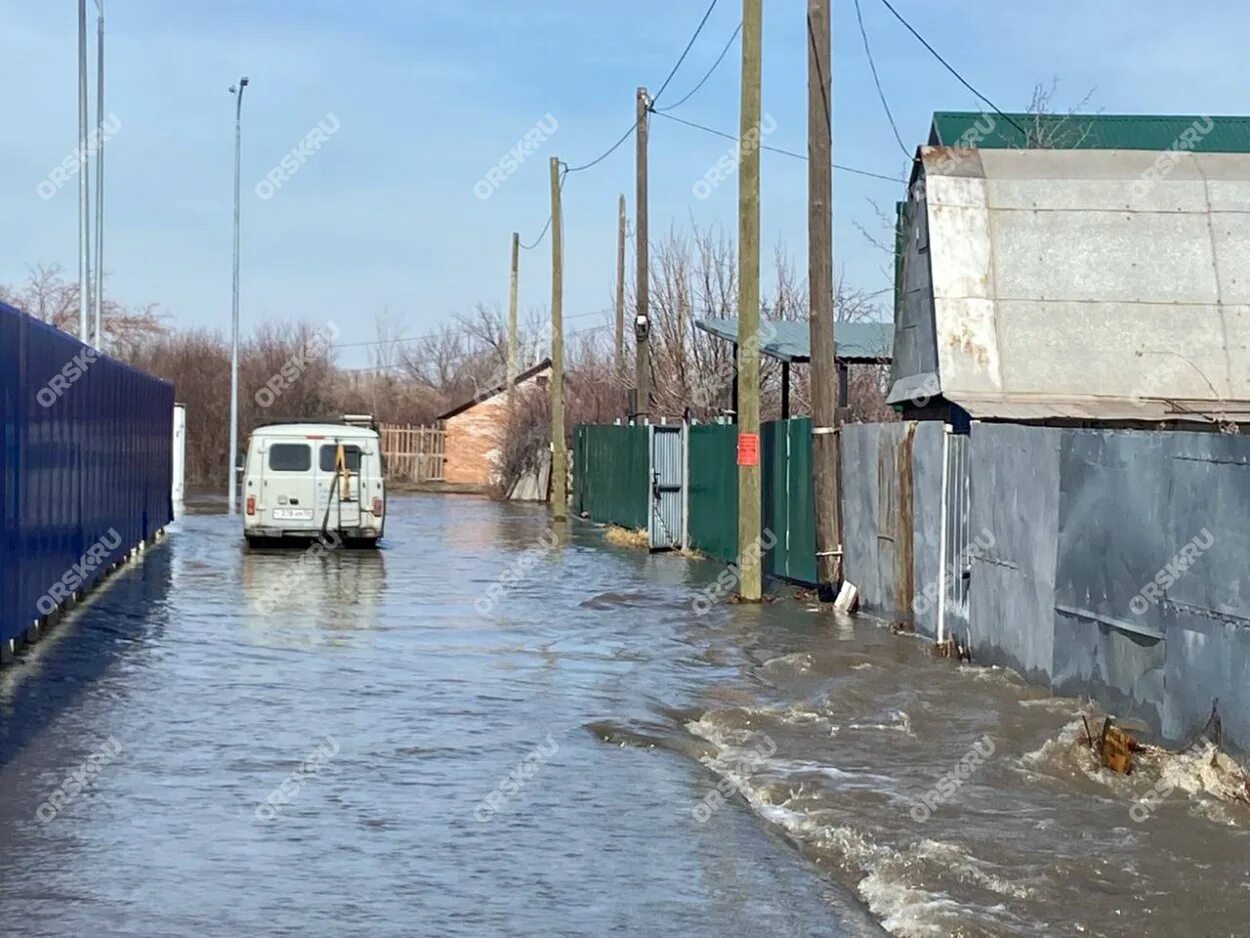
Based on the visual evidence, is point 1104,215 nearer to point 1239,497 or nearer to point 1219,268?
point 1219,268

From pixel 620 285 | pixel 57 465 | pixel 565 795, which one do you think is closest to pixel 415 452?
pixel 620 285

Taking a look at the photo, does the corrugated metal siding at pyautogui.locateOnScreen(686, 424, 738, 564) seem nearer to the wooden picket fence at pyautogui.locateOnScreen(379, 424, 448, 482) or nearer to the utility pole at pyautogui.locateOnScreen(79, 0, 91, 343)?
the utility pole at pyautogui.locateOnScreen(79, 0, 91, 343)

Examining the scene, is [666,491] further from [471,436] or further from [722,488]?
[471,436]

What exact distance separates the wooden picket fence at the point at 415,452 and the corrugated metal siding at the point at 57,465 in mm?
41419

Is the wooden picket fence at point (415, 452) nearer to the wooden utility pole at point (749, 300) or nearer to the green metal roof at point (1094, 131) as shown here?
the green metal roof at point (1094, 131)

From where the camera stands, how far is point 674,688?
44.0ft

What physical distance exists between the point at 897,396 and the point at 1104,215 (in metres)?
3.16

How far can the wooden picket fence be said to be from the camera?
66688mm

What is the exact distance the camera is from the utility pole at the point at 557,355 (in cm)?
4047

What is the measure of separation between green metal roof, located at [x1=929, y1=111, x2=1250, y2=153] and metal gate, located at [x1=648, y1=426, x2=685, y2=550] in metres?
6.47

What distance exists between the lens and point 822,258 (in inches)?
758

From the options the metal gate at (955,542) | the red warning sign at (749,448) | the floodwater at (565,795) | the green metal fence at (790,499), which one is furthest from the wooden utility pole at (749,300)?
the metal gate at (955,542)

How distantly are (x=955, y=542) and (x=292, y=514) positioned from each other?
14.1 meters

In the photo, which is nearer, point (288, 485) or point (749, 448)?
point (749, 448)
